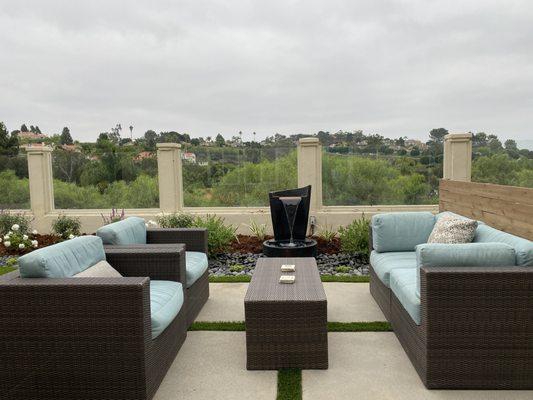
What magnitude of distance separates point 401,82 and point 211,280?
749 centimetres

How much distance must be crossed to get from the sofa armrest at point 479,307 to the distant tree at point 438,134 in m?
6.12

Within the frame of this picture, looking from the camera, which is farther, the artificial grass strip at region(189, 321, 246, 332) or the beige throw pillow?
the artificial grass strip at region(189, 321, 246, 332)

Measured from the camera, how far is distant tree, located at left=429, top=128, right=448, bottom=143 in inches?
337

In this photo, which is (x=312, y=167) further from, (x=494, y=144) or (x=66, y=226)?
(x=66, y=226)

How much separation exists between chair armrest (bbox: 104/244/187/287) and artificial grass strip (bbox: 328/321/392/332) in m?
1.40

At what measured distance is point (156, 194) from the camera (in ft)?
29.3

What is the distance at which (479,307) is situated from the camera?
2822mm

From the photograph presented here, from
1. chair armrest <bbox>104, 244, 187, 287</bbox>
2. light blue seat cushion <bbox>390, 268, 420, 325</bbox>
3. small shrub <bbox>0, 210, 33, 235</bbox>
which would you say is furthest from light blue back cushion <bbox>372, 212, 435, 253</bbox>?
small shrub <bbox>0, 210, 33, 235</bbox>

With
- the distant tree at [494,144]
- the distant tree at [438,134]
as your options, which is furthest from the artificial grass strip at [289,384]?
the distant tree at [494,144]

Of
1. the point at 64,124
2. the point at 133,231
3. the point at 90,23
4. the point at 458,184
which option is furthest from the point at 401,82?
the point at 64,124

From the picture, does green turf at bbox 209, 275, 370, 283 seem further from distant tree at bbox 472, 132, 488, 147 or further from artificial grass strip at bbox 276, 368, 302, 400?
distant tree at bbox 472, 132, 488, 147

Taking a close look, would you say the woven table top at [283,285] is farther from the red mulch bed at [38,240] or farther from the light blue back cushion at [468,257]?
the red mulch bed at [38,240]

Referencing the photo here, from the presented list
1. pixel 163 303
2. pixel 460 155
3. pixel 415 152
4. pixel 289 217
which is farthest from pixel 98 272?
pixel 415 152

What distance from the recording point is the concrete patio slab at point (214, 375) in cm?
290
